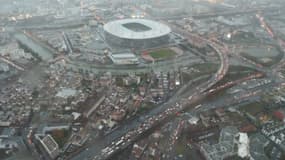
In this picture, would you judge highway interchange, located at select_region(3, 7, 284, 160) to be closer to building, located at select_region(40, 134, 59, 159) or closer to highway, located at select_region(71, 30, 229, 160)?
highway, located at select_region(71, 30, 229, 160)

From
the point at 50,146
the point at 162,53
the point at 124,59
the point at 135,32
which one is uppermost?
the point at 135,32

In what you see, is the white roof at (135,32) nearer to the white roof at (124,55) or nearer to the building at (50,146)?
the white roof at (124,55)

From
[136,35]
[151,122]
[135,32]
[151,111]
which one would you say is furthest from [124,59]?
[151,122]

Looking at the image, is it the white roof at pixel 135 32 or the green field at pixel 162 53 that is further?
the white roof at pixel 135 32

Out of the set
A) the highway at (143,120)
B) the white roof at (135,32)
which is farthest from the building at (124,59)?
the white roof at (135,32)

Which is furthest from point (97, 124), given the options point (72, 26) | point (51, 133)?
point (72, 26)

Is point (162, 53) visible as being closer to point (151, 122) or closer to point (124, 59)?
point (124, 59)

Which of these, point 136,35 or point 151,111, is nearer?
point 151,111
